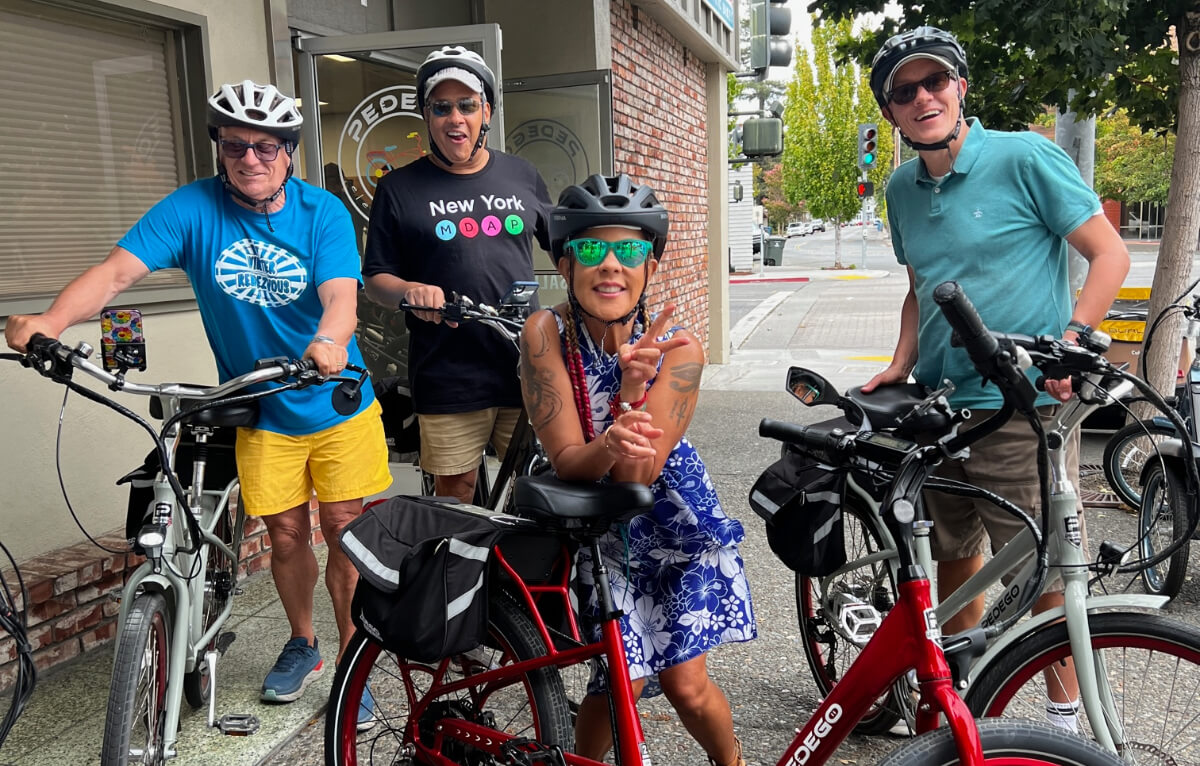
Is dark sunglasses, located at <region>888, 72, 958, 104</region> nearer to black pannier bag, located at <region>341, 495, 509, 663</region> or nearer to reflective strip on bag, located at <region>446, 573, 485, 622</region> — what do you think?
black pannier bag, located at <region>341, 495, 509, 663</region>

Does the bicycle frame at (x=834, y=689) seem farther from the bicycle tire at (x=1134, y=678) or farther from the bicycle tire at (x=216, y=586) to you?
the bicycle tire at (x=216, y=586)

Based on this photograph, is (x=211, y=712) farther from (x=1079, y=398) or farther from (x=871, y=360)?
(x=871, y=360)

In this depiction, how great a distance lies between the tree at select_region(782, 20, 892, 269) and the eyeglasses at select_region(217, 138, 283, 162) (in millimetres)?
32393

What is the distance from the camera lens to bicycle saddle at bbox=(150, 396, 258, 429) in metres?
2.79

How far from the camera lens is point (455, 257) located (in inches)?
136

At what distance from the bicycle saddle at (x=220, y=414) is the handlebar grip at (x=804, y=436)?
1592mm

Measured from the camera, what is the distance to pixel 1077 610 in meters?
2.02

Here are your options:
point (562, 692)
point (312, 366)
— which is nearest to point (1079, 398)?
point (562, 692)

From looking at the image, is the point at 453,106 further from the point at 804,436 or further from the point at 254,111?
the point at 804,436

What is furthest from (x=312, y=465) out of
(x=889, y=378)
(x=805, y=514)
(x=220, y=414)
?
(x=889, y=378)

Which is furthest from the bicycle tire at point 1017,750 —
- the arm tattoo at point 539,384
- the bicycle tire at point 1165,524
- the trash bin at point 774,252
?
the trash bin at point 774,252

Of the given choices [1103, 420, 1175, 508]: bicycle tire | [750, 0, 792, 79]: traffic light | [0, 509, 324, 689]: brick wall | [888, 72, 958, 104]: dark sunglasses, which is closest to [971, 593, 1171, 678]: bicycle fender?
[888, 72, 958, 104]: dark sunglasses

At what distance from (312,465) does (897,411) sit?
1909 mm

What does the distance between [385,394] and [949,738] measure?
2.71 metres
